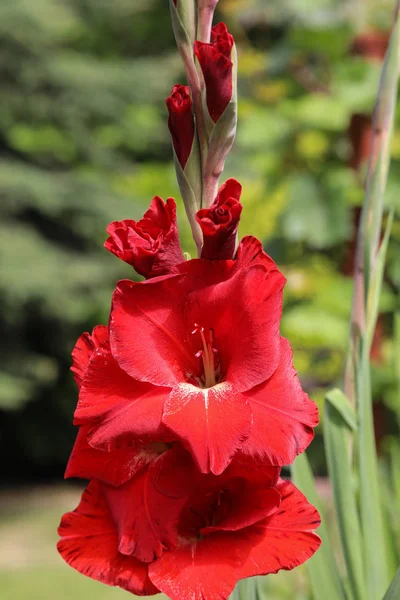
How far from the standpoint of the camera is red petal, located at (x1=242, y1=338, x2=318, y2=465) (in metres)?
0.51

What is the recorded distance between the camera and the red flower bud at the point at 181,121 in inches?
22.4

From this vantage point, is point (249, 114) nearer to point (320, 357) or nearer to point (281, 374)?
point (320, 357)

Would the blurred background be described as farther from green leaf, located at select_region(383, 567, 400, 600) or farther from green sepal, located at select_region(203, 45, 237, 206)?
green sepal, located at select_region(203, 45, 237, 206)

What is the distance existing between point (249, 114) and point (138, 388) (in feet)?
8.18

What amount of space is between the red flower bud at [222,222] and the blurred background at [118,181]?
1608 mm

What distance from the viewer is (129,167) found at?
6961mm

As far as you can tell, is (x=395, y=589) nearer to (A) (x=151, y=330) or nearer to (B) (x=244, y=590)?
(B) (x=244, y=590)

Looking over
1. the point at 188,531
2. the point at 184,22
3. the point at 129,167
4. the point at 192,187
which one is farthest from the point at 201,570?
the point at 129,167

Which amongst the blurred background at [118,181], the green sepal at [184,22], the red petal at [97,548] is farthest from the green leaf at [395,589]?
the blurred background at [118,181]

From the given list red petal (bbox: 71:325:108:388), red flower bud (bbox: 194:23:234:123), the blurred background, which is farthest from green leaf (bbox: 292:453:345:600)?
the blurred background

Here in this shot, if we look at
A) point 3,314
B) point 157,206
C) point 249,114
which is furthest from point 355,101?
point 3,314

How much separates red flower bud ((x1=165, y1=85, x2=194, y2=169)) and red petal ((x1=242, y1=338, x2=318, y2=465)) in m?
0.17

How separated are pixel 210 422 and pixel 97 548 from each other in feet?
0.44

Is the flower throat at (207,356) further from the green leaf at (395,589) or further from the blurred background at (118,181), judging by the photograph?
the blurred background at (118,181)
